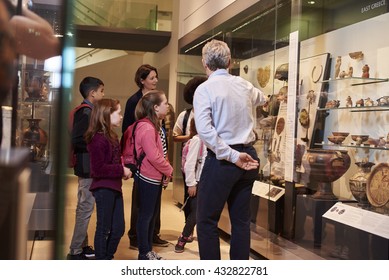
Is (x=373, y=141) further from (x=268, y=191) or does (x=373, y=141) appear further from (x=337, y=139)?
(x=268, y=191)

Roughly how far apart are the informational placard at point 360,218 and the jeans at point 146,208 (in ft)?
3.40

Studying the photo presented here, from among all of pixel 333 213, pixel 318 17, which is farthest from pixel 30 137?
pixel 318 17

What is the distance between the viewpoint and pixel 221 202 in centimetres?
242

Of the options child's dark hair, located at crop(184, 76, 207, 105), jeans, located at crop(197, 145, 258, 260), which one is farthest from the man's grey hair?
child's dark hair, located at crop(184, 76, 207, 105)

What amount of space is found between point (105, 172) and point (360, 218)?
1.37 meters

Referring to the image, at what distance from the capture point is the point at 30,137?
3.93 ft

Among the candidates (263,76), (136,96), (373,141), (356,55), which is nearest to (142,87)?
(136,96)

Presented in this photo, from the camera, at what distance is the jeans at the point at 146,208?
3006mm

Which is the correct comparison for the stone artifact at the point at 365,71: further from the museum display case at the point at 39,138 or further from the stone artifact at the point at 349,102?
the museum display case at the point at 39,138

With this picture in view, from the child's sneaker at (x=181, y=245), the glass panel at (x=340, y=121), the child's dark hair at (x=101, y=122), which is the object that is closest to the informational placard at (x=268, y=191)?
the glass panel at (x=340, y=121)

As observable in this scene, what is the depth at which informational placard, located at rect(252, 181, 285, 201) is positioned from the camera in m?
3.68

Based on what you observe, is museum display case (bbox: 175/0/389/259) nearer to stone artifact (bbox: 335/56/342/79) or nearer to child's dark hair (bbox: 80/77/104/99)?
stone artifact (bbox: 335/56/342/79)

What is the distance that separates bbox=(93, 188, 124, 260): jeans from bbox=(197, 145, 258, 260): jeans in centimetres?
58

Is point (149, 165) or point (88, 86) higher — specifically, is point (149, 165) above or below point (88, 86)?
below
